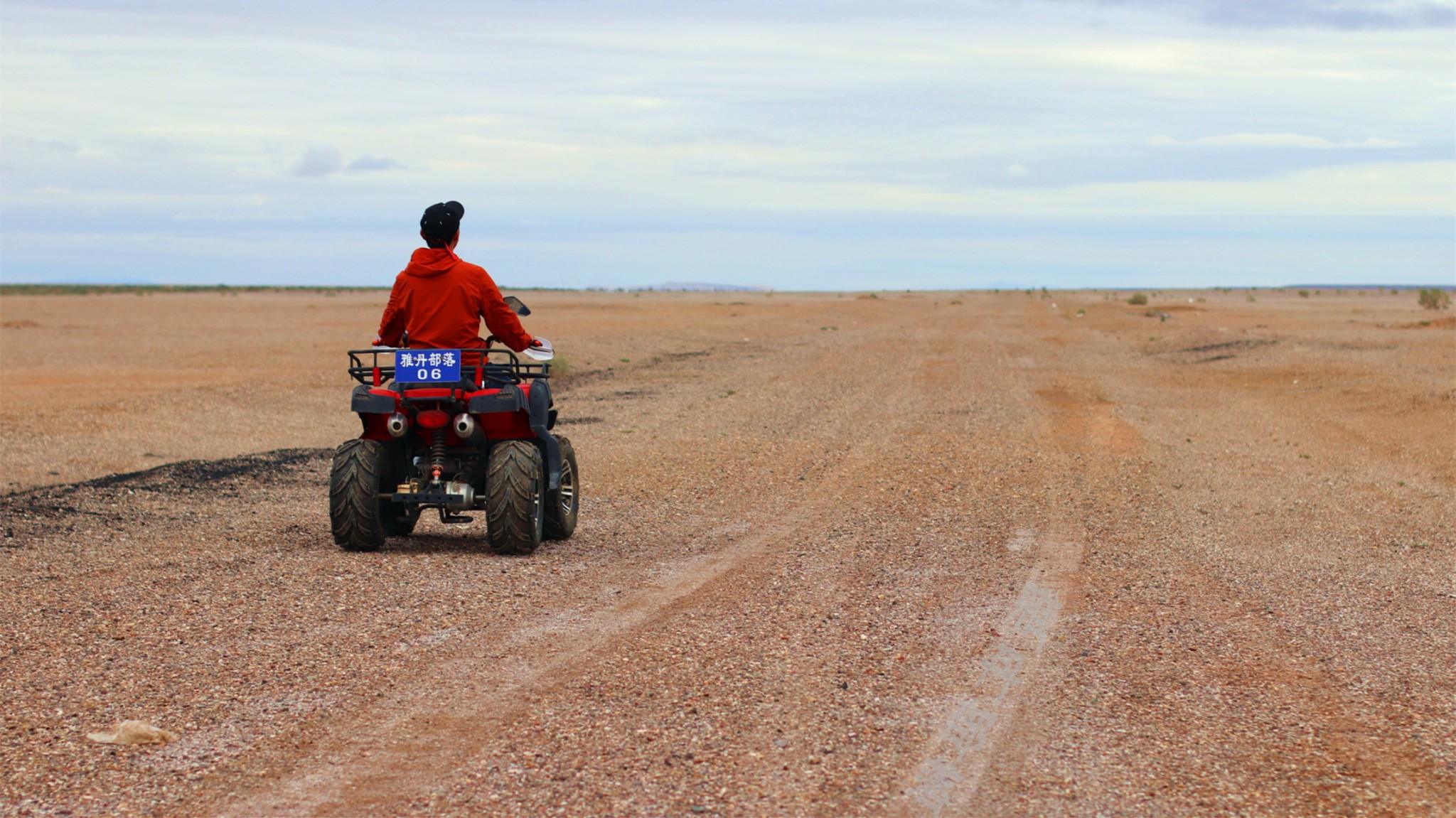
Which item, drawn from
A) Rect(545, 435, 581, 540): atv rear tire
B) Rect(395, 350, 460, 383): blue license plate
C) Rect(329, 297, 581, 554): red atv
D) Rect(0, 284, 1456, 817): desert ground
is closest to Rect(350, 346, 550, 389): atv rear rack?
Rect(329, 297, 581, 554): red atv

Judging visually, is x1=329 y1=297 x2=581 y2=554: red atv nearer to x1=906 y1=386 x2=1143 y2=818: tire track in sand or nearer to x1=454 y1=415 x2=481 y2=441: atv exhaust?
x1=454 y1=415 x2=481 y2=441: atv exhaust

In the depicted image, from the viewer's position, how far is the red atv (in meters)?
8.16

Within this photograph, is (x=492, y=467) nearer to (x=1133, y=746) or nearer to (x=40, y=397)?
(x=1133, y=746)

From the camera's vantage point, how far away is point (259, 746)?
189 inches

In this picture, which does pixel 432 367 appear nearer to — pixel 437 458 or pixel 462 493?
pixel 437 458

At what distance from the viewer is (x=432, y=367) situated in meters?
8.07

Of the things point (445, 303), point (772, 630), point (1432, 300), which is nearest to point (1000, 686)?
point (772, 630)

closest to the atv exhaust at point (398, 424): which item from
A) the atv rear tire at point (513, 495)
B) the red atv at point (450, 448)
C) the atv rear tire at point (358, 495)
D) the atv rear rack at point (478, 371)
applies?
the red atv at point (450, 448)

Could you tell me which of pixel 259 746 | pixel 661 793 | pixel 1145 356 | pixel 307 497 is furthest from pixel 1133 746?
pixel 1145 356

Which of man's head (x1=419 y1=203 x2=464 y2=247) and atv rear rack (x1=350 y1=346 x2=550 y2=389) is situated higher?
man's head (x1=419 y1=203 x2=464 y2=247)

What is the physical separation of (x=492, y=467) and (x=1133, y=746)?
189 inches

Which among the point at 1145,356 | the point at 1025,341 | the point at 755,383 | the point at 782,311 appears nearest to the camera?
the point at 755,383

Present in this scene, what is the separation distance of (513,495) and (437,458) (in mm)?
627

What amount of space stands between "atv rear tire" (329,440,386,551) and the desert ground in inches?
6.5
